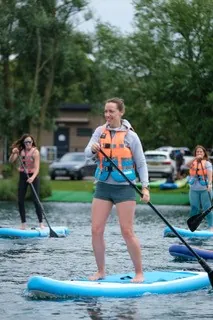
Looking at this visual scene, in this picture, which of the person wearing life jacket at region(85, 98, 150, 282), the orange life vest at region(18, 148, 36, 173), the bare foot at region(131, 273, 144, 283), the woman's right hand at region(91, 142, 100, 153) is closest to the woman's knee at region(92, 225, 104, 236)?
the person wearing life jacket at region(85, 98, 150, 282)

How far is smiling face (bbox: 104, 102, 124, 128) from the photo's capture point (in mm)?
10867

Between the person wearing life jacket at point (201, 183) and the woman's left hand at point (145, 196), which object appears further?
the person wearing life jacket at point (201, 183)

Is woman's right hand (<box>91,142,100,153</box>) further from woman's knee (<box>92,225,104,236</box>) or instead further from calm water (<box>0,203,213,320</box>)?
calm water (<box>0,203,213,320</box>)

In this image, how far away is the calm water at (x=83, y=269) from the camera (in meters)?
9.55

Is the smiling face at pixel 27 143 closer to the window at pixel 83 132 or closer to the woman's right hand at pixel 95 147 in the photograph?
the woman's right hand at pixel 95 147

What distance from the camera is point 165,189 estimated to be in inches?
1512

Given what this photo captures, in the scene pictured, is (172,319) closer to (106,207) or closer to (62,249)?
(106,207)

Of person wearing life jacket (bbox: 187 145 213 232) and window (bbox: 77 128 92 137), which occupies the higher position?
window (bbox: 77 128 92 137)

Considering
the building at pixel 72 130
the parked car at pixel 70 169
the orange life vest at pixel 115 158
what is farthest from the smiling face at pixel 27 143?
the building at pixel 72 130

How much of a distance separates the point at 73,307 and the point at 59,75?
2811 centimetres

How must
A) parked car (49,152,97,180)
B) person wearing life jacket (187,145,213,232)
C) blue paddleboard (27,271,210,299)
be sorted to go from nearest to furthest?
blue paddleboard (27,271,210,299) < person wearing life jacket (187,145,213,232) < parked car (49,152,97,180)

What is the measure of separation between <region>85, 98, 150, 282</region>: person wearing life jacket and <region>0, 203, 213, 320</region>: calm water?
85cm

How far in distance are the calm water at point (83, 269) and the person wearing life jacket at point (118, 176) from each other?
85cm

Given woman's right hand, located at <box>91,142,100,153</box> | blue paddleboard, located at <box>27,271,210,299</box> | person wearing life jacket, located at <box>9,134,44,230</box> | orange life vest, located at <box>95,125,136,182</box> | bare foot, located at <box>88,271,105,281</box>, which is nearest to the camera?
blue paddleboard, located at <box>27,271,210,299</box>
